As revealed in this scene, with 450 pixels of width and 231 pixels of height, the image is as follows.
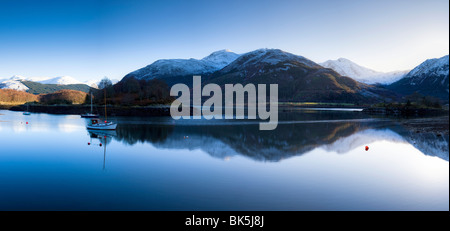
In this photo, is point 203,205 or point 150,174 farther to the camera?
point 150,174

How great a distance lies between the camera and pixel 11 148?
23.1m

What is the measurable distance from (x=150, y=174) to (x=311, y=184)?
869 cm

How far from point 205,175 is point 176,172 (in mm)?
1806

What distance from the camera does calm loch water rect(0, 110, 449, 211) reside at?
10.6 m

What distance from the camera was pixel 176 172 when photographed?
50.0 feet

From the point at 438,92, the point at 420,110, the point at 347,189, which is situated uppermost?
the point at 438,92

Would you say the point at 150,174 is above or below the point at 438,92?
below

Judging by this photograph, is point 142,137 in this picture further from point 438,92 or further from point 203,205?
point 438,92

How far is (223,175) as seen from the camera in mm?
14656

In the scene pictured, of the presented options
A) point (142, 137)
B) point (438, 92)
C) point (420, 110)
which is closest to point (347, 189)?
point (142, 137)

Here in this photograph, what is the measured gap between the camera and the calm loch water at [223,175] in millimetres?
10641

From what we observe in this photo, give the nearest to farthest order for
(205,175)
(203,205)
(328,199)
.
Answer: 1. (203,205)
2. (328,199)
3. (205,175)
